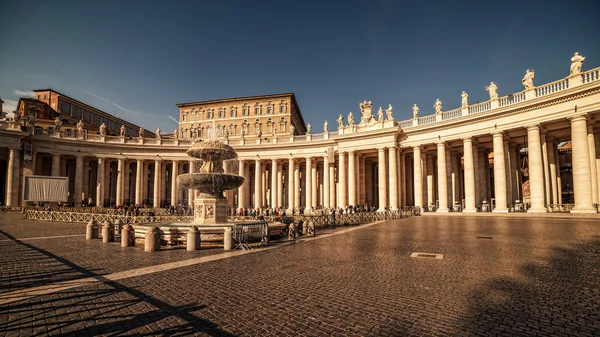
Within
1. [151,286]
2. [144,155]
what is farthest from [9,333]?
[144,155]

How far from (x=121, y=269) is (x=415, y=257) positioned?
847cm

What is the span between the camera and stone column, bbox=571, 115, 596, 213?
23625 mm

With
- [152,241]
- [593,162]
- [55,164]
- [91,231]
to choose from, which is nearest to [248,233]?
[152,241]

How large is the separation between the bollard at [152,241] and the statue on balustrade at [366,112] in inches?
1286

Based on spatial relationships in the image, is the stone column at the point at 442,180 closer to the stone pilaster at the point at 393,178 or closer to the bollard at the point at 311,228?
the stone pilaster at the point at 393,178

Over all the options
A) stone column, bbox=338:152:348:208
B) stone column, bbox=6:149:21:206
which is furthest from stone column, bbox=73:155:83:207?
stone column, bbox=338:152:348:208

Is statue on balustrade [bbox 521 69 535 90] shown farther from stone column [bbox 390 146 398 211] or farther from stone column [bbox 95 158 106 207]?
stone column [bbox 95 158 106 207]

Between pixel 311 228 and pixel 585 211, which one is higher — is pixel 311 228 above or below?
below

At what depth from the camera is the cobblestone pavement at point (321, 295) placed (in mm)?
4223

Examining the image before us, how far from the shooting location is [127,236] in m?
12.3

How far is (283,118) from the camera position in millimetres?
65375

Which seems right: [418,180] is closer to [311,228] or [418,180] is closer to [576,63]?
[576,63]

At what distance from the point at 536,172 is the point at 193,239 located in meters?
30.0

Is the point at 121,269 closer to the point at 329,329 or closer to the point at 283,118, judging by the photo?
the point at 329,329
